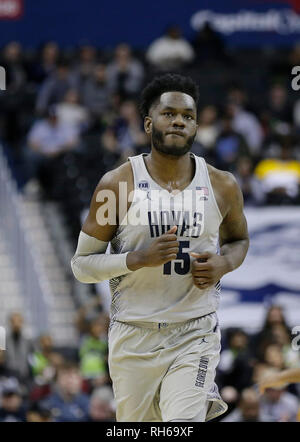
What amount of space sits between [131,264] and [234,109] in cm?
1124

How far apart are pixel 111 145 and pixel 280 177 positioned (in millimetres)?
2567

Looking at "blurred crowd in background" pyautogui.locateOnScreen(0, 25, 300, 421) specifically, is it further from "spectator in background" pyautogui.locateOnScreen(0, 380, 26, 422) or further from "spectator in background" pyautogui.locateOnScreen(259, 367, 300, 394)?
"spectator in background" pyautogui.locateOnScreen(259, 367, 300, 394)

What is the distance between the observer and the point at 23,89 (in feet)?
59.7

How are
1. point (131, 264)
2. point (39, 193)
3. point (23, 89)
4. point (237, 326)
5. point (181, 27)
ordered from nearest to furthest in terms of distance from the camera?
point (131, 264), point (237, 326), point (39, 193), point (23, 89), point (181, 27)

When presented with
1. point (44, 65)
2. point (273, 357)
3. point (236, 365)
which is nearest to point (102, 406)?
point (236, 365)

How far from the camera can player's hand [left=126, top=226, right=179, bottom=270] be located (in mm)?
6348

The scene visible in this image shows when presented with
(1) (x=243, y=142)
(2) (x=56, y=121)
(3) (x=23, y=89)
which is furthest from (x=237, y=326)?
(3) (x=23, y=89)

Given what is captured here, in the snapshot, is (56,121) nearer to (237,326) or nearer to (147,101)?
(237,326)

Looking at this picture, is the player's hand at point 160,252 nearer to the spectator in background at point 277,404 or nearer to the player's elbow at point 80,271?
the player's elbow at point 80,271

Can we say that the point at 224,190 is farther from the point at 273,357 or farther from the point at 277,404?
the point at 273,357

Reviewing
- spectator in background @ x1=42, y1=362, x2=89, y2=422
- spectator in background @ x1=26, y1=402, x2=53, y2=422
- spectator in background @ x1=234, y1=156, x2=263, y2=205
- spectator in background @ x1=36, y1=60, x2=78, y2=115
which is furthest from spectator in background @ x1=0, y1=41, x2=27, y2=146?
spectator in background @ x1=26, y1=402, x2=53, y2=422

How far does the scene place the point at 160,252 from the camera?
6.35 meters

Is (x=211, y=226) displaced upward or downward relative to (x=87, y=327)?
upward

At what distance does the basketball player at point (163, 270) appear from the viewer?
655cm
